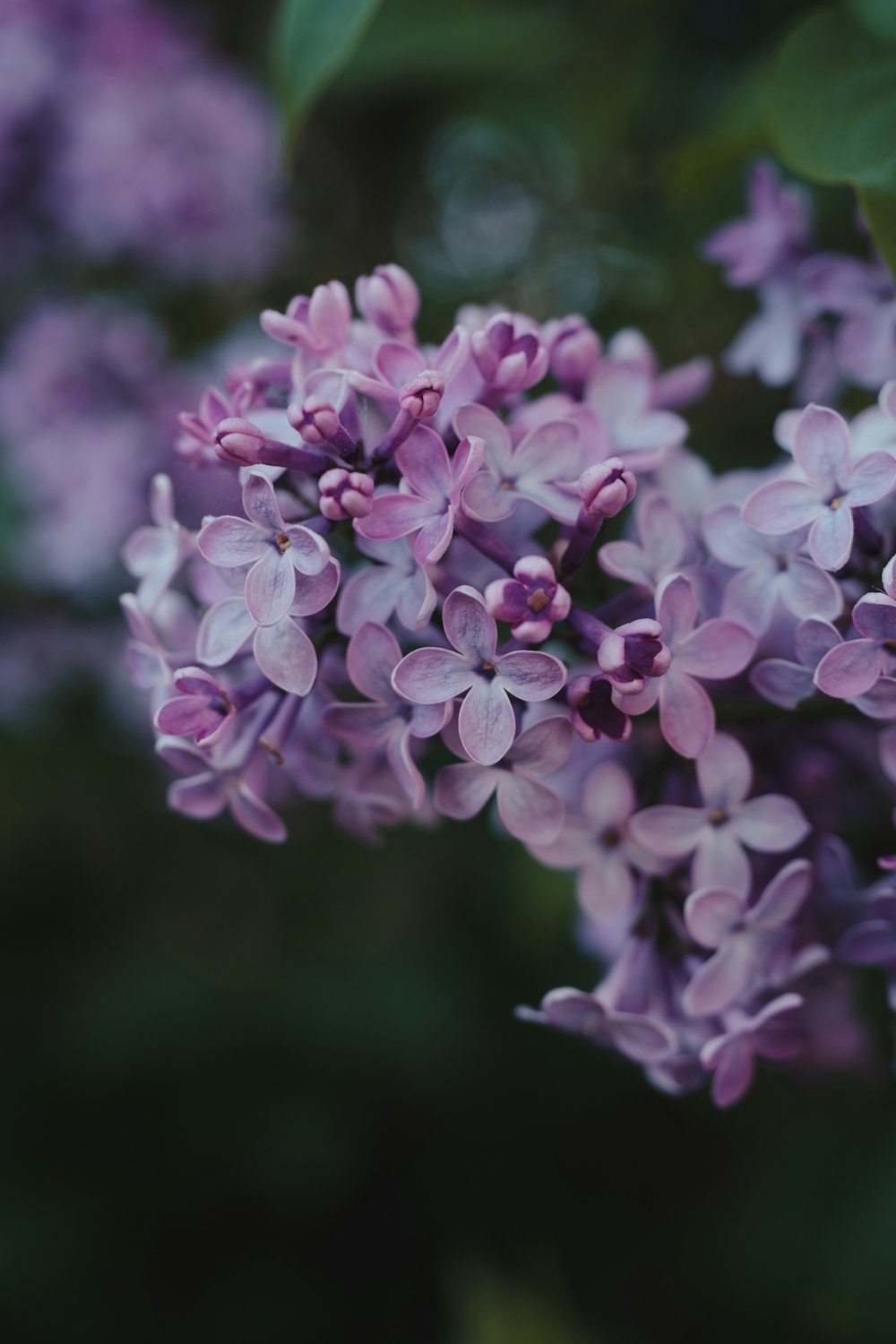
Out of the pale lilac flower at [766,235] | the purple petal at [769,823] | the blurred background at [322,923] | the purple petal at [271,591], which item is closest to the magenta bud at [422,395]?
the purple petal at [271,591]

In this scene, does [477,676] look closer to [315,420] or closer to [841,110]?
[315,420]

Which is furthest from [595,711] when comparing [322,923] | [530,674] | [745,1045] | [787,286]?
[322,923]

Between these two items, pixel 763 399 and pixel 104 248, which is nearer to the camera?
pixel 763 399

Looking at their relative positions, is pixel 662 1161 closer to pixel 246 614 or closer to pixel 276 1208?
pixel 276 1208

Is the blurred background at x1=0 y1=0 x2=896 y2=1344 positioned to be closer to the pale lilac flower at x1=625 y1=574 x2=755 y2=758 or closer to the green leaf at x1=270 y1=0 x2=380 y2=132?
the green leaf at x1=270 y1=0 x2=380 y2=132

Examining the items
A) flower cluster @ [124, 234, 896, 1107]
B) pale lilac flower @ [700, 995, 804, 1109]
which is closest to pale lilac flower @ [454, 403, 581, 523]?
flower cluster @ [124, 234, 896, 1107]

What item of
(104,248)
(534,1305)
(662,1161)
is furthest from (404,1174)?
(104,248)

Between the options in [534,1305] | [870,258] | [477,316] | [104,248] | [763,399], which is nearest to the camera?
[477,316]

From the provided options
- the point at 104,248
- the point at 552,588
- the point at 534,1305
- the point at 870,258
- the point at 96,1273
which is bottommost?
the point at 96,1273
